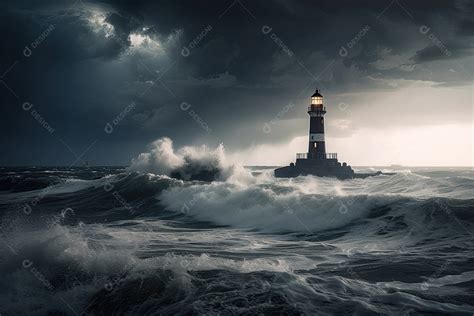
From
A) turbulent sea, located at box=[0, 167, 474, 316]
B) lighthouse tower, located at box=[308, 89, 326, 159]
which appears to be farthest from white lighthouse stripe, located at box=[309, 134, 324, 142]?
turbulent sea, located at box=[0, 167, 474, 316]

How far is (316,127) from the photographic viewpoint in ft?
155

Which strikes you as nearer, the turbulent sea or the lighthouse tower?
the turbulent sea

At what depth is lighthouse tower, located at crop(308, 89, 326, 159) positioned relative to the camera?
4684 cm

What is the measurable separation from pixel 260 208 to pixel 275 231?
9.49 feet

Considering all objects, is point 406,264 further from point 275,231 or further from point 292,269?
point 275,231

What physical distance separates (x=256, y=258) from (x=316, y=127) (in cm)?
3913

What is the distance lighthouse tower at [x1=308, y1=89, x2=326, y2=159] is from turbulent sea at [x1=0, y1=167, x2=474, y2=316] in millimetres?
27778

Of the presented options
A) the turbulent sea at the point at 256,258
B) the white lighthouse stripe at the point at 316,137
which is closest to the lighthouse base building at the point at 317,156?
the white lighthouse stripe at the point at 316,137

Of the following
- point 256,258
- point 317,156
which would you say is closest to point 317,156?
point 317,156

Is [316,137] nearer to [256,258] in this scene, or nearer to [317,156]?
[317,156]

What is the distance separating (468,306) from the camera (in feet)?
19.9

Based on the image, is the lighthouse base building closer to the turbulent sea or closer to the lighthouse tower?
the lighthouse tower

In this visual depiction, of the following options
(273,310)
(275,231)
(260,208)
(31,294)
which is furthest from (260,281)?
(260,208)

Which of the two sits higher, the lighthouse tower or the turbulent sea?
the lighthouse tower
